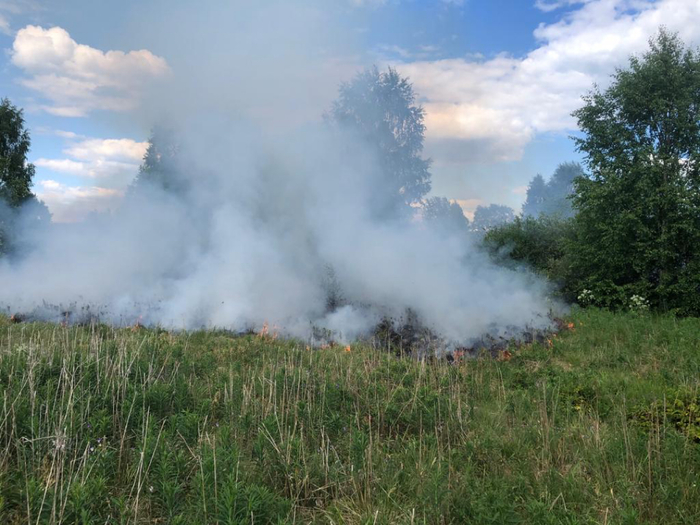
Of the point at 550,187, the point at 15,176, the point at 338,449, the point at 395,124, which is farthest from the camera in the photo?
the point at 550,187

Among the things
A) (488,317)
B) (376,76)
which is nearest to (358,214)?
(488,317)

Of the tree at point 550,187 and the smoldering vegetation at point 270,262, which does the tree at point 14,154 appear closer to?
the smoldering vegetation at point 270,262

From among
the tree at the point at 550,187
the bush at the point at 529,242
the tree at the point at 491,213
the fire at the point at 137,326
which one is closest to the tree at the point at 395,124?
the bush at the point at 529,242

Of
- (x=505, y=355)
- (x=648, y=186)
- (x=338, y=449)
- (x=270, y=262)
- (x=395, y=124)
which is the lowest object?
(x=338, y=449)

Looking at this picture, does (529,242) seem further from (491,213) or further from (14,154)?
(491,213)

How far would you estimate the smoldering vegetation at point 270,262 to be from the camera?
9703 millimetres

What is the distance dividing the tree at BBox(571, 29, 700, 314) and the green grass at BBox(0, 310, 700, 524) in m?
6.46

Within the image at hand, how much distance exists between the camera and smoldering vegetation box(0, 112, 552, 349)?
9.70 meters

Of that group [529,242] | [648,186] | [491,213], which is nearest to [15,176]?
[529,242]

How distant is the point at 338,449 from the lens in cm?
388

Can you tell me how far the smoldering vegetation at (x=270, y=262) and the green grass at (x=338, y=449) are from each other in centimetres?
326

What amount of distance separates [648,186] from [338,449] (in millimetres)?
11199

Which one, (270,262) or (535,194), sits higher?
(535,194)

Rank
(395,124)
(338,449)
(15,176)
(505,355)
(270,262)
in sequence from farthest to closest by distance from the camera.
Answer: (395,124), (15,176), (270,262), (505,355), (338,449)
